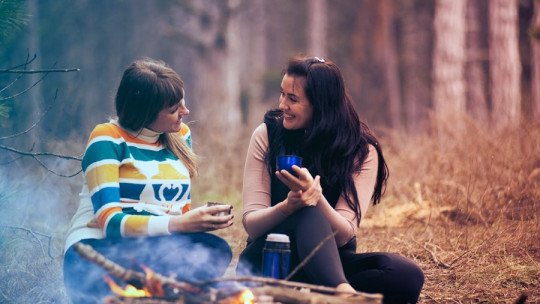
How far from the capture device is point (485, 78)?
20156mm

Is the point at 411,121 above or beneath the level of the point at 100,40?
beneath

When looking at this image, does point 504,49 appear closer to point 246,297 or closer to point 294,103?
point 294,103

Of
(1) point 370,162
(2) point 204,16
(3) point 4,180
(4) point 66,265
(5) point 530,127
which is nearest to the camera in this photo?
(4) point 66,265

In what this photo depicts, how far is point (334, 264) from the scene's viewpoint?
347 cm

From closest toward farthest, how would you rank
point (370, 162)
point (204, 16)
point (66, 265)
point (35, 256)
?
point (66, 265)
point (370, 162)
point (35, 256)
point (204, 16)

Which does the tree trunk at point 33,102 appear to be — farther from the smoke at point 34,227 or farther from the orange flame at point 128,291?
the orange flame at point 128,291

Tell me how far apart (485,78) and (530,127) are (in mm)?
12637

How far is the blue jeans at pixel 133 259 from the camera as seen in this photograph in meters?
3.48

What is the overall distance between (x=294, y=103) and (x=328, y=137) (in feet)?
0.83

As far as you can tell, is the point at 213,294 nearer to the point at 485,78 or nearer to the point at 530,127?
the point at 530,127

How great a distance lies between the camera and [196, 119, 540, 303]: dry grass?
471 cm

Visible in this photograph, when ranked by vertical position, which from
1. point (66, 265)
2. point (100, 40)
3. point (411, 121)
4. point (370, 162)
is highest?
point (370, 162)

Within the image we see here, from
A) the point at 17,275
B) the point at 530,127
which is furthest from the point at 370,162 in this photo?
the point at 530,127

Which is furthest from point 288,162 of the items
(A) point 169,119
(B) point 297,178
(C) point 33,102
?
(C) point 33,102
